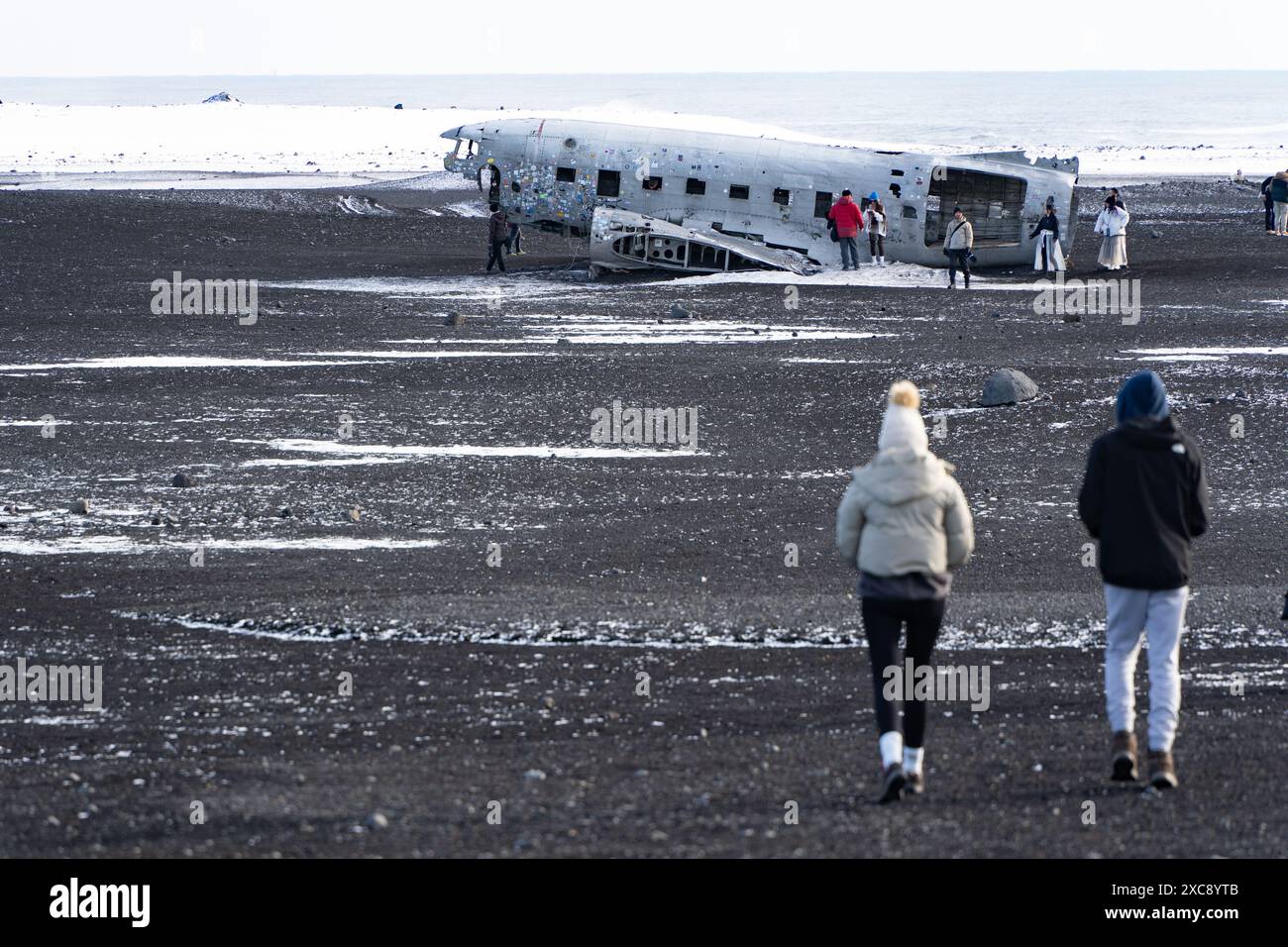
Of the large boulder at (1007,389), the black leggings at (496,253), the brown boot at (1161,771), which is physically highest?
the black leggings at (496,253)

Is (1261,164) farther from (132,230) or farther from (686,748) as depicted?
(686,748)

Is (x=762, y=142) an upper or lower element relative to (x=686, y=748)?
upper

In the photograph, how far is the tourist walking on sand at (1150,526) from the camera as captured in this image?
26.6ft

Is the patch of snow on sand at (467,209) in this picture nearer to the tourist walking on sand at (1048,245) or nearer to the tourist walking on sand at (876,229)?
the tourist walking on sand at (876,229)

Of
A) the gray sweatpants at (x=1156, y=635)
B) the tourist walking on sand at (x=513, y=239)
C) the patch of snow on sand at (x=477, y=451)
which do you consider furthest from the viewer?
the tourist walking on sand at (x=513, y=239)

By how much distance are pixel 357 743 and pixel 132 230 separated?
39333 millimetres

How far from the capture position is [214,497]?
16.2 meters

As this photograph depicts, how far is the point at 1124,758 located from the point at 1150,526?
1.19 m

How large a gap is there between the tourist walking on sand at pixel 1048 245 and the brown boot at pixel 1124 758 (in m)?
29.6

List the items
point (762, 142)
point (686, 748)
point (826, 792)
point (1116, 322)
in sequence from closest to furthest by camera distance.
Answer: point (826, 792)
point (686, 748)
point (1116, 322)
point (762, 142)

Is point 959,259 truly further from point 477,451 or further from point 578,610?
point 578,610

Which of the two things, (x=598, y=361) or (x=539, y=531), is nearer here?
(x=539, y=531)

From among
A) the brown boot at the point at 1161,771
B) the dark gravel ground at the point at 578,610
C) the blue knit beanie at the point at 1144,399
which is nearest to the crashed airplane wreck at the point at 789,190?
the dark gravel ground at the point at 578,610

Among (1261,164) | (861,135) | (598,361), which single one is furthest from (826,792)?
(861,135)
